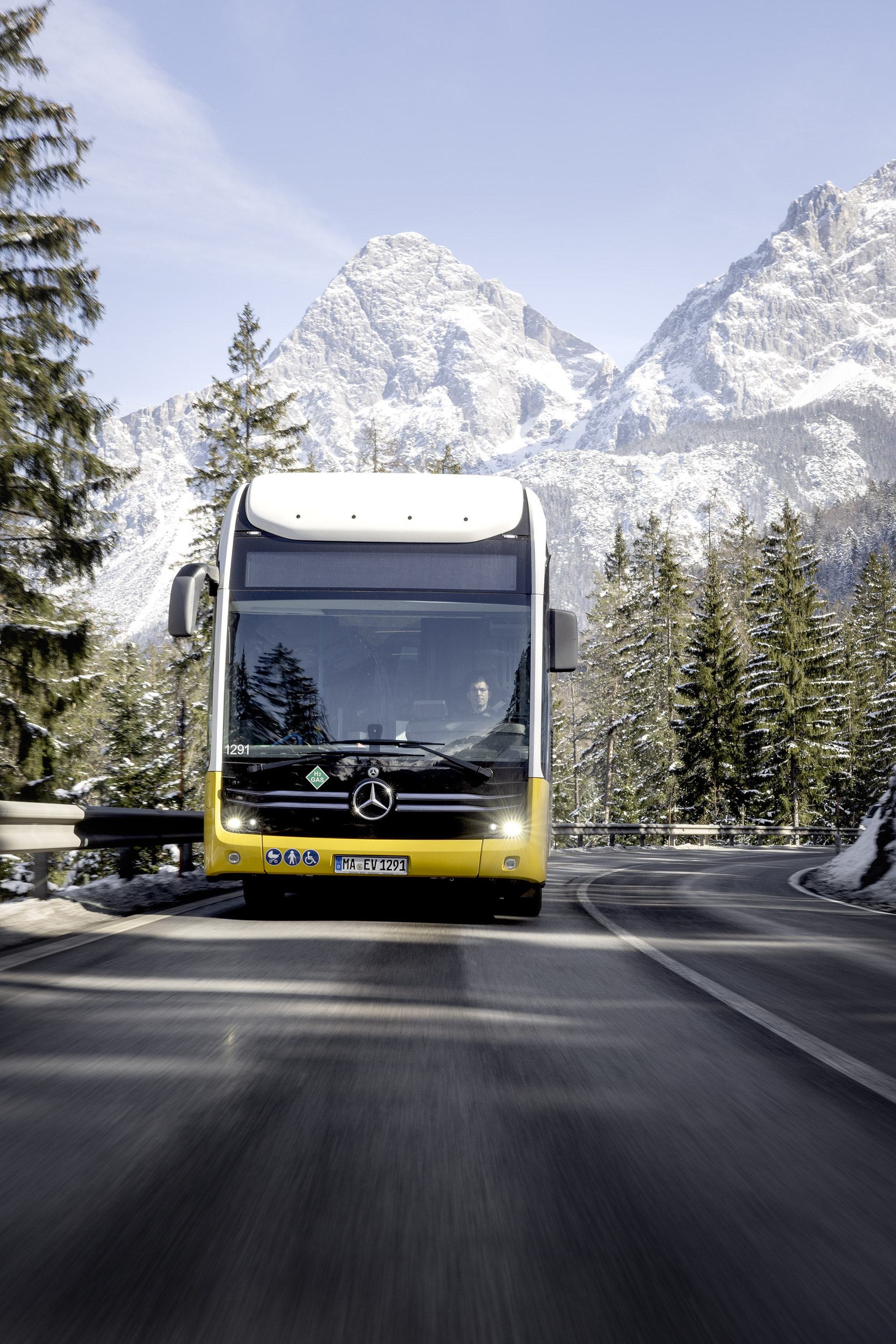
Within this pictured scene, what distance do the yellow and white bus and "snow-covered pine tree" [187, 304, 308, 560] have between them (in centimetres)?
2548

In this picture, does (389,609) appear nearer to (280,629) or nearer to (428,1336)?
(280,629)

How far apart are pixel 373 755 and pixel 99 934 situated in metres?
2.29

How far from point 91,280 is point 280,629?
1145cm

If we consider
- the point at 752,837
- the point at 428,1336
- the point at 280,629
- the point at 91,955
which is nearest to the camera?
the point at 428,1336

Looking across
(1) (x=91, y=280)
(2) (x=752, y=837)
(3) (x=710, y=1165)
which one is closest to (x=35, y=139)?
(1) (x=91, y=280)

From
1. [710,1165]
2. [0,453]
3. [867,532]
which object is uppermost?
[867,532]

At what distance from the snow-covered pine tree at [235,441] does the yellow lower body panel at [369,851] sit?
86.2 ft

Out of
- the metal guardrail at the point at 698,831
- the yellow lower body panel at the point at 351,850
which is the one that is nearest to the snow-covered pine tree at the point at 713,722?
the metal guardrail at the point at 698,831

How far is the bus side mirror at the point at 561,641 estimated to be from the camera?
892cm

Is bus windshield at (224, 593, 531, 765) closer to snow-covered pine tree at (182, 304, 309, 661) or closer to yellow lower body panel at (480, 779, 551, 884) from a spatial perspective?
yellow lower body panel at (480, 779, 551, 884)

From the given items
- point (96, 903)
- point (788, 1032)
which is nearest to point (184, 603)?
point (96, 903)

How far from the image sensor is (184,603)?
814 cm

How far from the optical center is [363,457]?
49031mm

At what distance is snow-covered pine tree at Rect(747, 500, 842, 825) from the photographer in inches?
1939
